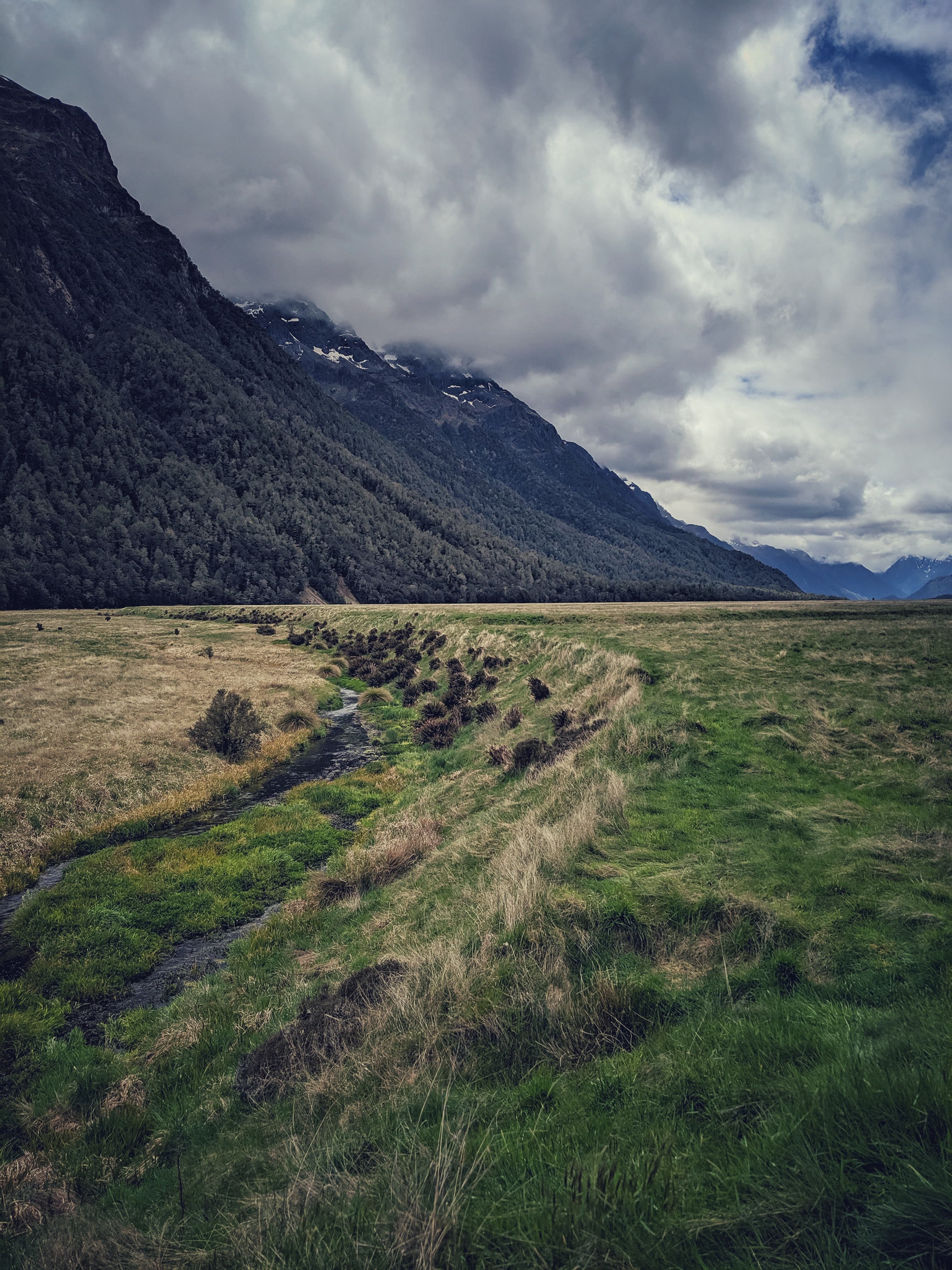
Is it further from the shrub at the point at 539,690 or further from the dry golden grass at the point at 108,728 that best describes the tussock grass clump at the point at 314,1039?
the shrub at the point at 539,690

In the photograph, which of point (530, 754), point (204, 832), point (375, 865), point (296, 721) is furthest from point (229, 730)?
point (530, 754)

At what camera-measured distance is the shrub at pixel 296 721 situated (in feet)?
89.0

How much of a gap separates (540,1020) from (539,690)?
18070mm

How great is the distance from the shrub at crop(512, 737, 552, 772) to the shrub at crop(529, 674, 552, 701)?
5821mm

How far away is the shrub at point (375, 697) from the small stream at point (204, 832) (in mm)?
2440

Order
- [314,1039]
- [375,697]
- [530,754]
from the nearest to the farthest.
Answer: [314,1039], [530,754], [375,697]

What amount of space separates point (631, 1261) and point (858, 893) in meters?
5.81

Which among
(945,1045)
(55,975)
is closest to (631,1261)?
(945,1045)

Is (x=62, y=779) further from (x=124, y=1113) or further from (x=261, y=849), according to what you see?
(x=124, y=1113)

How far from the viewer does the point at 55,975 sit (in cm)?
1002

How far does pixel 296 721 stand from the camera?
27.8m

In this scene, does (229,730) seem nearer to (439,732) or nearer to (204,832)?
(204,832)

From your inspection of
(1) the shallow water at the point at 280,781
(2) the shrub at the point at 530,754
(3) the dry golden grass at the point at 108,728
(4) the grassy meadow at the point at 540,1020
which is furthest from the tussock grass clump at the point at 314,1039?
(3) the dry golden grass at the point at 108,728

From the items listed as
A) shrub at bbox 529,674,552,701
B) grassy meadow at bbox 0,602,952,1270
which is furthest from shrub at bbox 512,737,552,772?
shrub at bbox 529,674,552,701
